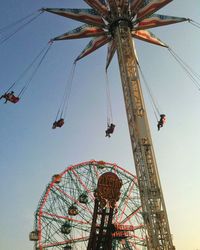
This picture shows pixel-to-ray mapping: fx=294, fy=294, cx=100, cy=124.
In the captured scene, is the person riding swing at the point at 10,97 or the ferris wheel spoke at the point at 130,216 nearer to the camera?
the person riding swing at the point at 10,97

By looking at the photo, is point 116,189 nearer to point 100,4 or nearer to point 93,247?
point 93,247

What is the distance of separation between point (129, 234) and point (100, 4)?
33.7 meters

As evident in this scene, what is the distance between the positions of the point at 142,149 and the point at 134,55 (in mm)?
6996

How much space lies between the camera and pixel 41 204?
1686 inches

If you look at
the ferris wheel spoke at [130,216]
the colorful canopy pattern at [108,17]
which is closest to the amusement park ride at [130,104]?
the colorful canopy pattern at [108,17]

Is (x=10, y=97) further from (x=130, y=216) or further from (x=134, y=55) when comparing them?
(x=130, y=216)

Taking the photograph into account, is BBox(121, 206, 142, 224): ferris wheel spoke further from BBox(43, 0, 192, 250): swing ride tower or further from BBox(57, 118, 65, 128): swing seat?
BBox(43, 0, 192, 250): swing ride tower

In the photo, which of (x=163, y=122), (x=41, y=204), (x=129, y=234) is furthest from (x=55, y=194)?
(x=163, y=122)

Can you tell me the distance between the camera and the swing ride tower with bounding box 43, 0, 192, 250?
53.9 feet

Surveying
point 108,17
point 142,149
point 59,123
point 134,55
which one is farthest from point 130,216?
point 108,17

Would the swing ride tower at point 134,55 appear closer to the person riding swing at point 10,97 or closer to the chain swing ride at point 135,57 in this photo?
the chain swing ride at point 135,57

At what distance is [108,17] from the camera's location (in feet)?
71.8

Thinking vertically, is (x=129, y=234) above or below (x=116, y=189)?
above

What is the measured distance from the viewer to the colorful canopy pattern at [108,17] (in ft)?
67.6
